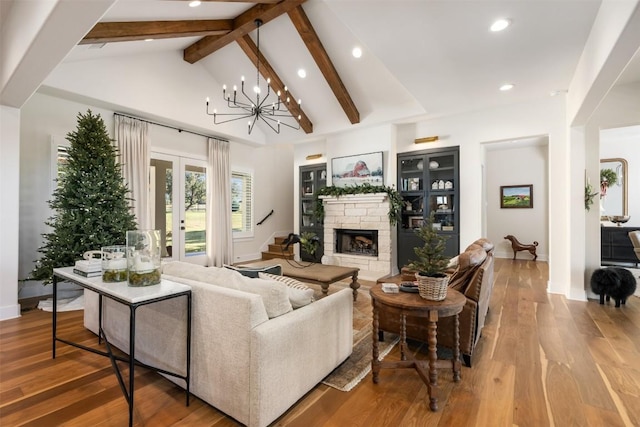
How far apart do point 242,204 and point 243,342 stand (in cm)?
615

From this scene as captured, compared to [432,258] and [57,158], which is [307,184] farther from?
[432,258]

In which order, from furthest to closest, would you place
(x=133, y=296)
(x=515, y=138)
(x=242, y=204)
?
(x=242, y=204)
(x=515, y=138)
(x=133, y=296)

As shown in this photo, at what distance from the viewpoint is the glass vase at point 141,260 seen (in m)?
1.86

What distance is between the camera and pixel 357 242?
630 cm

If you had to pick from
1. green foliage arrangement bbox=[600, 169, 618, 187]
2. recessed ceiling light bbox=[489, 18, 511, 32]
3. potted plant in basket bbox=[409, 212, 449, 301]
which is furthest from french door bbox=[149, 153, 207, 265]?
green foliage arrangement bbox=[600, 169, 618, 187]

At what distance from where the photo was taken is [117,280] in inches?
79.7

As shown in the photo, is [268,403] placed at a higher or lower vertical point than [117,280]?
lower

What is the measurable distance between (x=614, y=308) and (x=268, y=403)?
452 centimetres

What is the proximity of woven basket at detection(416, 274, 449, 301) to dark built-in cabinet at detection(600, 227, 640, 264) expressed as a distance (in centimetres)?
666

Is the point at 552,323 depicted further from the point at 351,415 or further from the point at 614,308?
the point at 351,415

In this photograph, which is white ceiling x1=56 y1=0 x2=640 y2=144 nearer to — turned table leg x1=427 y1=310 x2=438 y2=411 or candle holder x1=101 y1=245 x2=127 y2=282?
turned table leg x1=427 y1=310 x2=438 y2=411

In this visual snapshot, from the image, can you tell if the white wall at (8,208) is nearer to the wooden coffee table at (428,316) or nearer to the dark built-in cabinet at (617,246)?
the wooden coffee table at (428,316)

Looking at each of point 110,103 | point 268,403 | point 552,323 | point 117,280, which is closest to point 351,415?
point 268,403

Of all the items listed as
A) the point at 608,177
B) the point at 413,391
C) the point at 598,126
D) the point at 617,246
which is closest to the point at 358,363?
the point at 413,391
